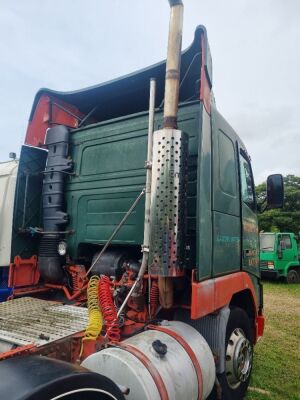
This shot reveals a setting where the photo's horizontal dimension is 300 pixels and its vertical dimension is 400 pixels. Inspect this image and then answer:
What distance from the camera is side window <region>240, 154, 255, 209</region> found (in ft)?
13.0

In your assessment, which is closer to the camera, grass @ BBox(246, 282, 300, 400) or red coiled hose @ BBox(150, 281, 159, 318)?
red coiled hose @ BBox(150, 281, 159, 318)

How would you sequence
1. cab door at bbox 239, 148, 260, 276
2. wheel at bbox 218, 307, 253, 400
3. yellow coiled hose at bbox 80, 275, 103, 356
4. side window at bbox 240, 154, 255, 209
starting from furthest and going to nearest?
1. side window at bbox 240, 154, 255, 209
2. cab door at bbox 239, 148, 260, 276
3. wheel at bbox 218, 307, 253, 400
4. yellow coiled hose at bbox 80, 275, 103, 356

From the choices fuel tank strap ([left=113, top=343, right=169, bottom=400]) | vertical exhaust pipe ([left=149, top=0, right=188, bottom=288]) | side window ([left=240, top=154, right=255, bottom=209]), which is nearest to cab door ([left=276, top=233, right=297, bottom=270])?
side window ([left=240, top=154, right=255, bottom=209])

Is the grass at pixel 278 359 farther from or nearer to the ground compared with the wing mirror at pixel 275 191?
nearer to the ground

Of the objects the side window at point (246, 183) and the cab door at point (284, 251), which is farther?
the cab door at point (284, 251)

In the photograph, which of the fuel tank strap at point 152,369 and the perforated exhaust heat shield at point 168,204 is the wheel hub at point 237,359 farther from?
the fuel tank strap at point 152,369

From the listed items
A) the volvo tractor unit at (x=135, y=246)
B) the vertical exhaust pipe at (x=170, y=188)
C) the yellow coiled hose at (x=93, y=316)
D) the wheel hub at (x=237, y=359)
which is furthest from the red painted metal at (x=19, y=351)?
the wheel hub at (x=237, y=359)

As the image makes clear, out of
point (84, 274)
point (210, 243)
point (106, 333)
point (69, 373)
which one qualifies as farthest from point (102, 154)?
point (69, 373)

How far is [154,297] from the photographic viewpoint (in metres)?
2.87

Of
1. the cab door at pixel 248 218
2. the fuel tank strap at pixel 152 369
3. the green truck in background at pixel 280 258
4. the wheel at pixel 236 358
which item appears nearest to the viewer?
the fuel tank strap at pixel 152 369

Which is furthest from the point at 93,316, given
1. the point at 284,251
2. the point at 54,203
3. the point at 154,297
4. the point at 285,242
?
the point at 285,242

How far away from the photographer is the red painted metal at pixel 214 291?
2.44 m

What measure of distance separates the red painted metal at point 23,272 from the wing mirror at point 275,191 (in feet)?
9.24

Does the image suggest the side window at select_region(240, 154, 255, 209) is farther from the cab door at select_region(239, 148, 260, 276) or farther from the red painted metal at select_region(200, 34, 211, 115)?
the red painted metal at select_region(200, 34, 211, 115)
